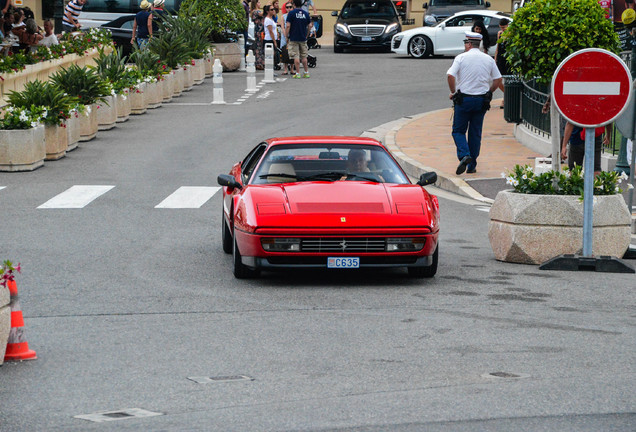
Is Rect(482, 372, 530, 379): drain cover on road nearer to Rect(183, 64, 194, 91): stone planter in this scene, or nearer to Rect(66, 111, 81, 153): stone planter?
Rect(66, 111, 81, 153): stone planter

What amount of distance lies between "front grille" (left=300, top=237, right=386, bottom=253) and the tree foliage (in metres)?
4.43

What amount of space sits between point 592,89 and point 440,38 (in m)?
30.0

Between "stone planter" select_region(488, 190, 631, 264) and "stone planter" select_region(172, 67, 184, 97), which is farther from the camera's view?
"stone planter" select_region(172, 67, 184, 97)

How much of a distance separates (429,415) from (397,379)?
34.7 inches

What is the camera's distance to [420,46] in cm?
4181

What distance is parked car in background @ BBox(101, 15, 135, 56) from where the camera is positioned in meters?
40.3

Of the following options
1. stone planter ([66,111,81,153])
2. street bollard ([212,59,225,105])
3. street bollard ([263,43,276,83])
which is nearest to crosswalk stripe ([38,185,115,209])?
stone planter ([66,111,81,153])

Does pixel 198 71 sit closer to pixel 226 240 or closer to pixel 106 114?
pixel 106 114

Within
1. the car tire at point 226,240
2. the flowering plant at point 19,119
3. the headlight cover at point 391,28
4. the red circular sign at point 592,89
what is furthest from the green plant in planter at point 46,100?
the headlight cover at point 391,28

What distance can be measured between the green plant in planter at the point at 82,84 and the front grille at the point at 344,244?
545 inches

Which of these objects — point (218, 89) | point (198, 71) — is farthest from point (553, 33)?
point (198, 71)

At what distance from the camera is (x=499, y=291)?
10719 millimetres

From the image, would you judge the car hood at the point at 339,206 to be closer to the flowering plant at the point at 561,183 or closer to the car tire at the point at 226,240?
the car tire at the point at 226,240

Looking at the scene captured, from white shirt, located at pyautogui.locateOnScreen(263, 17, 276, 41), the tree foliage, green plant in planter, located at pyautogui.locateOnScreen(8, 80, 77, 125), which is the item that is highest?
the tree foliage
